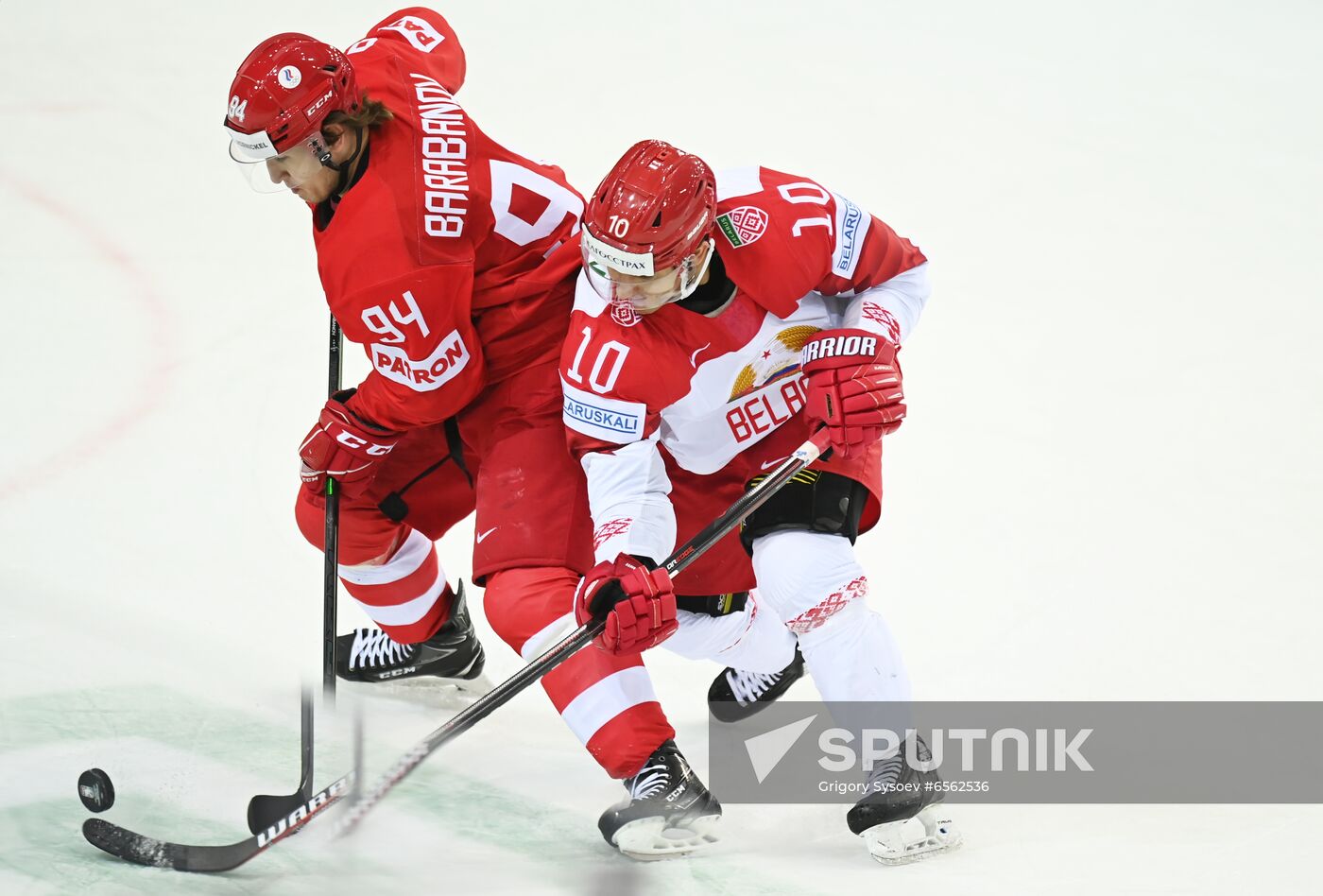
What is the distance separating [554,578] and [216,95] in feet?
10.6

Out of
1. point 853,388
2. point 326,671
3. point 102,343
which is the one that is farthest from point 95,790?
point 102,343

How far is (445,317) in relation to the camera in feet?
8.55

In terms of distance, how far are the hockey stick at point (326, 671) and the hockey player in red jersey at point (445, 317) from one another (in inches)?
2.8

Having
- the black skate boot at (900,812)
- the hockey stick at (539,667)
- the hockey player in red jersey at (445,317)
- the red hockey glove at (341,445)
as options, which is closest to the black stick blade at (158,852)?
the hockey stick at (539,667)

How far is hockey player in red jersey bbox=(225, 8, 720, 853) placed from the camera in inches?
99.3

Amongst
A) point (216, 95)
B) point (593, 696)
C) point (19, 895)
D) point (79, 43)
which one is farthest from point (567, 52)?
point (19, 895)

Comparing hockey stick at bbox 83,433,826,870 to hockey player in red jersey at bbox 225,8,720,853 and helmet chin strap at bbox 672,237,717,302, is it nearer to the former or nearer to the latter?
hockey player in red jersey at bbox 225,8,720,853

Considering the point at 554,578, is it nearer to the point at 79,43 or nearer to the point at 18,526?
the point at 18,526

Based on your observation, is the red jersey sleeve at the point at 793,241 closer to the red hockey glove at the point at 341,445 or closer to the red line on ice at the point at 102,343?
the red hockey glove at the point at 341,445

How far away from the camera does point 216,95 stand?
519 cm

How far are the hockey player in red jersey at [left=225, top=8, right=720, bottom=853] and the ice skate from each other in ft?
1.14

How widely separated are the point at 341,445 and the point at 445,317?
378 millimetres

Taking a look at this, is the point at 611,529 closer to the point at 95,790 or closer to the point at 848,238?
the point at 848,238

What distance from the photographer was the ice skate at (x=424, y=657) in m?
3.29
